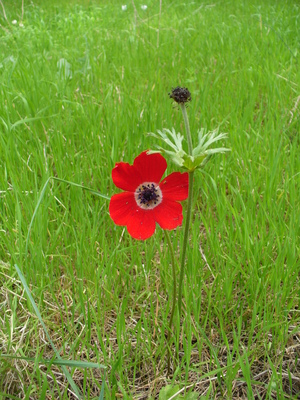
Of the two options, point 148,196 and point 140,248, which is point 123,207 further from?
point 140,248

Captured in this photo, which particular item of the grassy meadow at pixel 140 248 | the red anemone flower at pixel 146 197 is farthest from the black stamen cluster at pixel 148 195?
the grassy meadow at pixel 140 248

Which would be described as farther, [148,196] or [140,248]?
[140,248]

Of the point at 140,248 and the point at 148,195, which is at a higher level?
the point at 148,195

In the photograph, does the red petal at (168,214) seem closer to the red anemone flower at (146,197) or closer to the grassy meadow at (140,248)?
→ the red anemone flower at (146,197)

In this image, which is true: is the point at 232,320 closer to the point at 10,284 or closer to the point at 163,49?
the point at 10,284

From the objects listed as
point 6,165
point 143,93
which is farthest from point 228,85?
point 6,165

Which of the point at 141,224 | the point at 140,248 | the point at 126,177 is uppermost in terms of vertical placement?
the point at 126,177

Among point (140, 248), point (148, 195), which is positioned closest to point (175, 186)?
point (148, 195)
